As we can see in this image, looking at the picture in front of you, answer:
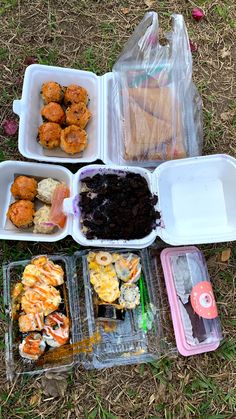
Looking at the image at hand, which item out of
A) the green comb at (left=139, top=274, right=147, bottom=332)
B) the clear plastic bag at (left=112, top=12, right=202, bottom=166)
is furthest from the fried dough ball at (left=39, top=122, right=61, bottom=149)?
the green comb at (left=139, top=274, right=147, bottom=332)

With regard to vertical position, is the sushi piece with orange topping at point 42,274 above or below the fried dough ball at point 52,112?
below

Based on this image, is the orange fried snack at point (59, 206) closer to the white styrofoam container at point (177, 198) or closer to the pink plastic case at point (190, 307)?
the white styrofoam container at point (177, 198)

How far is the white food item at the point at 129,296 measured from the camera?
1966 mm

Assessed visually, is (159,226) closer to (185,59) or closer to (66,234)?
(66,234)

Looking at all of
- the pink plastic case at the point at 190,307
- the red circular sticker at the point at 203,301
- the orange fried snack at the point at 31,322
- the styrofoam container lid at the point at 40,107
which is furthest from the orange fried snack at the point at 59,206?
the red circular sticker at the point at 203,301

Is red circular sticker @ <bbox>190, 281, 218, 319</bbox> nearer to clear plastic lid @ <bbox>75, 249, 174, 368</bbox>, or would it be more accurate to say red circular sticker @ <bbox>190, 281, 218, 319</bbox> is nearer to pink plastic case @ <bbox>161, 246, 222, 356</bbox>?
pink plastic case @ <bbox>161, 246, 222, 356</bbox>

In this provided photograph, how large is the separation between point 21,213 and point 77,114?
53 cm

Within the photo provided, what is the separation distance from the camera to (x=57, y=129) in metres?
2.03

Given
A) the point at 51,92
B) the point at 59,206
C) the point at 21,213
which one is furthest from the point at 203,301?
the point at 51,92

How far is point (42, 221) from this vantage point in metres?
1.91

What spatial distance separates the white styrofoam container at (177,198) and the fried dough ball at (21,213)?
50 mm

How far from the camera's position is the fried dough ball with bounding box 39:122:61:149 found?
201cm

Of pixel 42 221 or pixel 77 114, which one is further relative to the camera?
pixel 77 114

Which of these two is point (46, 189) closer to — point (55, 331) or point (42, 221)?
point (42, 221)
